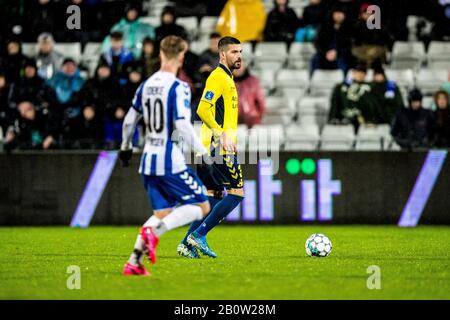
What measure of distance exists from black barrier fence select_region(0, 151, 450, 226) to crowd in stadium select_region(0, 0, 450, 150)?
0.40 metres

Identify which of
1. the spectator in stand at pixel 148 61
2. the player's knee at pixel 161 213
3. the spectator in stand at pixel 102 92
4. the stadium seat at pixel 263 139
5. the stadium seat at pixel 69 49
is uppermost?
the stadium seat at pixel 69 49

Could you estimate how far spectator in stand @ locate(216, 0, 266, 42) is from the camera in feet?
63.6

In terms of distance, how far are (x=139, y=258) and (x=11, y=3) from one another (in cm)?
1256

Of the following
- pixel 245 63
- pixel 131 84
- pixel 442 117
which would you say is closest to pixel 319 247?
pixel 442 117

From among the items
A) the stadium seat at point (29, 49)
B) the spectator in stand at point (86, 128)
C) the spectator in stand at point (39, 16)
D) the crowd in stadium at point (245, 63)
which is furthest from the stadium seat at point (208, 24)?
the spectator in stand at point (86, 128)

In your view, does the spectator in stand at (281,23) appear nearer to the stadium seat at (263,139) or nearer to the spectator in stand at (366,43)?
the spectator in stand at (366,43)

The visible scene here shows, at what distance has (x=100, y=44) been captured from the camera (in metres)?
20.6

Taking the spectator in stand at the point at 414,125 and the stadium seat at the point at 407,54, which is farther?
the stadium seat at the point at 407,54

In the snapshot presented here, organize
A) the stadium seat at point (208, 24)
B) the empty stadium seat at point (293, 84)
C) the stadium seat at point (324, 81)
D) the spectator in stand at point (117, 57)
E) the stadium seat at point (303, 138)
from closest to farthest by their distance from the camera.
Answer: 1. the stadium seat at point (303, 138)
2. the spectator in stand at point (117, 57)
3. the stadium seat at point (324, 81)
4. the empty stadium seat at point (293, 84)
5. the stadium seat at point (208, 24)

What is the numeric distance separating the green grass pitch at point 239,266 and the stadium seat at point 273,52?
5.34 meters

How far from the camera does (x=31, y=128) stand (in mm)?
17547

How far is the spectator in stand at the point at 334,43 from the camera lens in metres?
18.8

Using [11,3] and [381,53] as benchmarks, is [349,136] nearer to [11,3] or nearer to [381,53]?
[381,53]

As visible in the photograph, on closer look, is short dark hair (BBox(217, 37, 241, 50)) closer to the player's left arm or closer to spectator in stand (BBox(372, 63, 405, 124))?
the player's left arm
